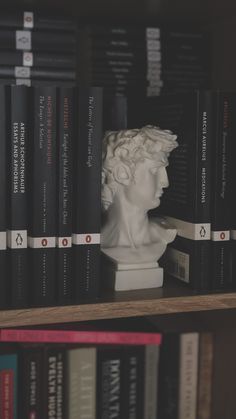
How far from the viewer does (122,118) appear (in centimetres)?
103

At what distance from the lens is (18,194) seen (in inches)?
30.6

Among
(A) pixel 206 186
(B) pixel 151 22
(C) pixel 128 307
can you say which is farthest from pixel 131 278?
(B) pixel 151 22

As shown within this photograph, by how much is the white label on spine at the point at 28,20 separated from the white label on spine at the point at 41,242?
39 cm

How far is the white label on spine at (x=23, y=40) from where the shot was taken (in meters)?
0.96

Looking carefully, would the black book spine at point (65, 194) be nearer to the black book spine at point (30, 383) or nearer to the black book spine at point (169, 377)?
the black book spine at point (30, 383)

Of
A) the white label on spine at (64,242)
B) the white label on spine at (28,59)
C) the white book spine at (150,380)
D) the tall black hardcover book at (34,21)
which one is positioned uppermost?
the tall black hardcover book at (34,21)

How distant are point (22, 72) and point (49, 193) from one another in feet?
0.93

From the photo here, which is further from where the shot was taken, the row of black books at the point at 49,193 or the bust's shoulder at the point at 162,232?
the bust's shoulder at the point at 162,232

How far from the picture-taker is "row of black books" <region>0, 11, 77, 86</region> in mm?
958

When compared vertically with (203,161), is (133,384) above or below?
below

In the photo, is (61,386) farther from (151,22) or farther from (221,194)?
(151,22)

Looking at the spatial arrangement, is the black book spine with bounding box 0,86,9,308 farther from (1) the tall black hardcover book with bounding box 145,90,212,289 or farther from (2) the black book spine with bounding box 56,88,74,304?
(1) the tall black hardcover book with bounding box 145,90,212,289

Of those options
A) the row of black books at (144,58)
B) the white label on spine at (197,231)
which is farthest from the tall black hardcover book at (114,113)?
the white label on spine at (197,231)

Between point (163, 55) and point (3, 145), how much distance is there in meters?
0.44
